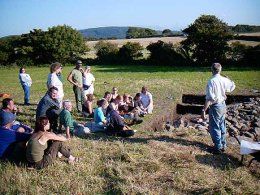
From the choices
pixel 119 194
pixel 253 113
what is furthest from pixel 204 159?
pixel 253 113

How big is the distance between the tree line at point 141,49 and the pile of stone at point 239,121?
19067 mm

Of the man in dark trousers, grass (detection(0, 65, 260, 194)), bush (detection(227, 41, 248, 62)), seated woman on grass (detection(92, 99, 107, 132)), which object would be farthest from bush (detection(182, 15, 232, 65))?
the man in dark trousers

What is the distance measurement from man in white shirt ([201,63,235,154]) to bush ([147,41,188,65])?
28636 mm

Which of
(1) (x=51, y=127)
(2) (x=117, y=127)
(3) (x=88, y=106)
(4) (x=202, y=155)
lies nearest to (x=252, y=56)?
(3) (x=88, y=106)

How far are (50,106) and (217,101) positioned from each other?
4777 mm

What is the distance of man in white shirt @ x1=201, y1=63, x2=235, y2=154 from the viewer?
871 cm

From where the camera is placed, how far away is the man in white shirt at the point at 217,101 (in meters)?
8.71

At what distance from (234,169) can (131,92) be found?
1206cm

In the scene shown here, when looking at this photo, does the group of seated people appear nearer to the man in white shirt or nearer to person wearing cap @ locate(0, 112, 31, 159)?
person wearing cap @ locate(0, 112, 31, 159)

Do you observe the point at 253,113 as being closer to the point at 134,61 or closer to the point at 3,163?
the point at 3,163

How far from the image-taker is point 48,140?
25.7 feet

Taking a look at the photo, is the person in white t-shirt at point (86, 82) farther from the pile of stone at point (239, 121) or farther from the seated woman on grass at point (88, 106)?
the pile of stone at point (239, 121)

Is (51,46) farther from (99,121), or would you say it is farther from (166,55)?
(99,121)

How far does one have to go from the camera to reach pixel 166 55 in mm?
38625
